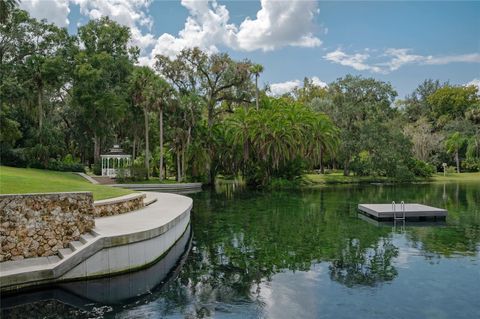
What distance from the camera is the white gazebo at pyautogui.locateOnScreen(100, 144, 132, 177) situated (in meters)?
40.8

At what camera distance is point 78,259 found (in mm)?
9844

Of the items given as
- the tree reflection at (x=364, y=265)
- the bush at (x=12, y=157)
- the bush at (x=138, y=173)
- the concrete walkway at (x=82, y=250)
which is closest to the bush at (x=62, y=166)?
the bush at (x=12, y=157)

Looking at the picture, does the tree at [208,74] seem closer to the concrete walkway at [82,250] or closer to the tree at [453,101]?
the concrete walkway at [82,250]

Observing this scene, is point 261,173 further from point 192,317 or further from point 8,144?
point 192,317

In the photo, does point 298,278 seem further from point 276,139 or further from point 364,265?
point 276,139

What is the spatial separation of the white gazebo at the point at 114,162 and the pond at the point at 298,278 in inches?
956

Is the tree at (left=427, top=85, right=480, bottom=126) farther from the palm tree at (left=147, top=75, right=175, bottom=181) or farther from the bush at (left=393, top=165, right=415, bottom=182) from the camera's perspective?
the palm tree at (left=147, top=75, right=175, bottom=181)

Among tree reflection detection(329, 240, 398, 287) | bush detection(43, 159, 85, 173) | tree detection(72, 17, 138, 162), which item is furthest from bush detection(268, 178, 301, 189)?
tree reflection detection(329, 240, 398, 287)

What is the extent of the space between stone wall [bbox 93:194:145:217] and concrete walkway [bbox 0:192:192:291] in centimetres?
55

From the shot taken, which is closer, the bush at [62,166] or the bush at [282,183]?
the bush at [62,166]

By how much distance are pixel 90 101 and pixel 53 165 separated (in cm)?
699

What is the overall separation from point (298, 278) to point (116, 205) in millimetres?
7097

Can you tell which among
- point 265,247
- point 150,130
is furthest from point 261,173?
point 265,247

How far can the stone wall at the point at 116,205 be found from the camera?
46.0 ft
